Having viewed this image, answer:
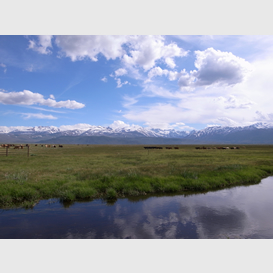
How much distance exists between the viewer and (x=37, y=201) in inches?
637

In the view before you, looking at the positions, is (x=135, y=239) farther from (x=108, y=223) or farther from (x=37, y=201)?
(x=37, y=201)

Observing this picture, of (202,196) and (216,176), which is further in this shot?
(216,176)

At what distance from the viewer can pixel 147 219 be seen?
1294cm

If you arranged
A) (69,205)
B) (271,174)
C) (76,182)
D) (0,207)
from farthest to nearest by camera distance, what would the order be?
(271,174) → (76,182) → (69,205) → (0,207)

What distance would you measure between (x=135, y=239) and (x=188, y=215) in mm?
5071

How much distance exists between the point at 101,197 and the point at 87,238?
24.1 feet

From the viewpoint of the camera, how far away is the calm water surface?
10953 mm

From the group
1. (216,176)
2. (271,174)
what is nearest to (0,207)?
(216,176)

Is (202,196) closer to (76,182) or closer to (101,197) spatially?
(101,197)

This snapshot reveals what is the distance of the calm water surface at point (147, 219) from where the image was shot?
11.0 meters

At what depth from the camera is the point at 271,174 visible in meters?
30.3

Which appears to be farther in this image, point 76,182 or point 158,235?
point 76,182

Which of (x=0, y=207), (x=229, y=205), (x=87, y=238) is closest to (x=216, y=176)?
(x=229, y=205)

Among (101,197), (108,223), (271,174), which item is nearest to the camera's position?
(108,223)
